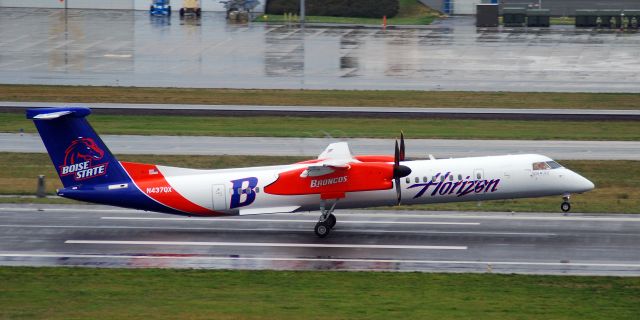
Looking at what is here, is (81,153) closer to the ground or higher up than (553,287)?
higher up

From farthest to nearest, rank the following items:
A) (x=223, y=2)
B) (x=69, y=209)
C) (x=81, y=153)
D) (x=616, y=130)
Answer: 1. (x=223, y=2)
2. (x=616, y=130)
3. (x=69, y=209)
4. (x=81, y=153)

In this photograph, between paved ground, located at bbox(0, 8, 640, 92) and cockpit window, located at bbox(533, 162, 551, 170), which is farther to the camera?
paved ground, located at bbox(0, 8, 640, 92)

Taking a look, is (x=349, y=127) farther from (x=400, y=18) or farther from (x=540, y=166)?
(x=400, y=18)

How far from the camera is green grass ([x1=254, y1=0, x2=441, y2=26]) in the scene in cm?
10138

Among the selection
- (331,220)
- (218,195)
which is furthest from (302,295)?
(331,220)

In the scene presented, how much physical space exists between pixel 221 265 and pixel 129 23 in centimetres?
7179

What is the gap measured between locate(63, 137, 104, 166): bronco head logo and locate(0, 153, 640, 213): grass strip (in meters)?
6.99

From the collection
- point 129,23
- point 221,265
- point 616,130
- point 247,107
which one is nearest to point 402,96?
point 247,107

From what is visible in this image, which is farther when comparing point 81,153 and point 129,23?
point 129,23

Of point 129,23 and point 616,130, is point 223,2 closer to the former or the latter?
point 129,23

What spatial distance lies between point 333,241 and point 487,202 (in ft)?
29.4

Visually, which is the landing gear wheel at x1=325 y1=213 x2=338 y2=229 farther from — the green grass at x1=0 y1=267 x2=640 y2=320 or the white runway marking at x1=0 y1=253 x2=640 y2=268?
the green grass at x1=0 y1=267 x2=640 y2=320

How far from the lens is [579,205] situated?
40094 millimetres

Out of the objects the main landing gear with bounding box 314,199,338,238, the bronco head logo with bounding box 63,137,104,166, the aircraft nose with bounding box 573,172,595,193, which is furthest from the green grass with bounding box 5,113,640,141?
the bronco head logo with bounding box 63,137,104,166
